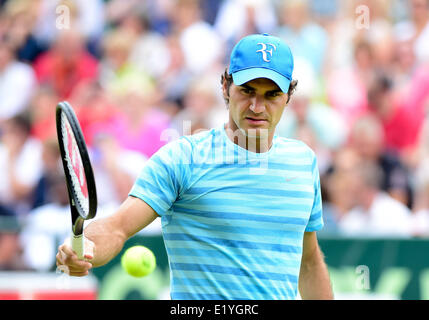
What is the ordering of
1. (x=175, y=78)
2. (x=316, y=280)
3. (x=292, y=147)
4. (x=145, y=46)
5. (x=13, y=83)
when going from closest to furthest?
(x=292, y=147)
(x=316, y=280)
(x=175, y=78)
(x=13, y=83)
(x=145, y=46)

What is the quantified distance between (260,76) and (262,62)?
0.08m

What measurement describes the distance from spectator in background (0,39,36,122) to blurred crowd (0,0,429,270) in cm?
1

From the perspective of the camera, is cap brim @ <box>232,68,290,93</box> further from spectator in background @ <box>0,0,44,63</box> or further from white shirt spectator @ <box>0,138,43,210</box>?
spectator in background @ <box>0,0,44,63</box>

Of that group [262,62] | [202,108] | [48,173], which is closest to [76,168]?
[262,62]

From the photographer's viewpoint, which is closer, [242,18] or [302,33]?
[302,33]

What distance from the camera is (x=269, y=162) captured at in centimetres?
349

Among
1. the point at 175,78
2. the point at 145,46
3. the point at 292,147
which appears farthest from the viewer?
the point at 145,46

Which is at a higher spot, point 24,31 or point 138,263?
point 24,31

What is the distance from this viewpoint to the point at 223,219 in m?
3.29

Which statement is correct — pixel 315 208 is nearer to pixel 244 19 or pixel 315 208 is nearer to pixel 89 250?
pixel 89 250

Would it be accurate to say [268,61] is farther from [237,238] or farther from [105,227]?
[105,227]

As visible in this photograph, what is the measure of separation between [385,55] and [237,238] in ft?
18.9

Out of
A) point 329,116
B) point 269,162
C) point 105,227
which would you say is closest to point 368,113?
point 329,116

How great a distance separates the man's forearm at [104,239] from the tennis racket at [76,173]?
17 centimetres
